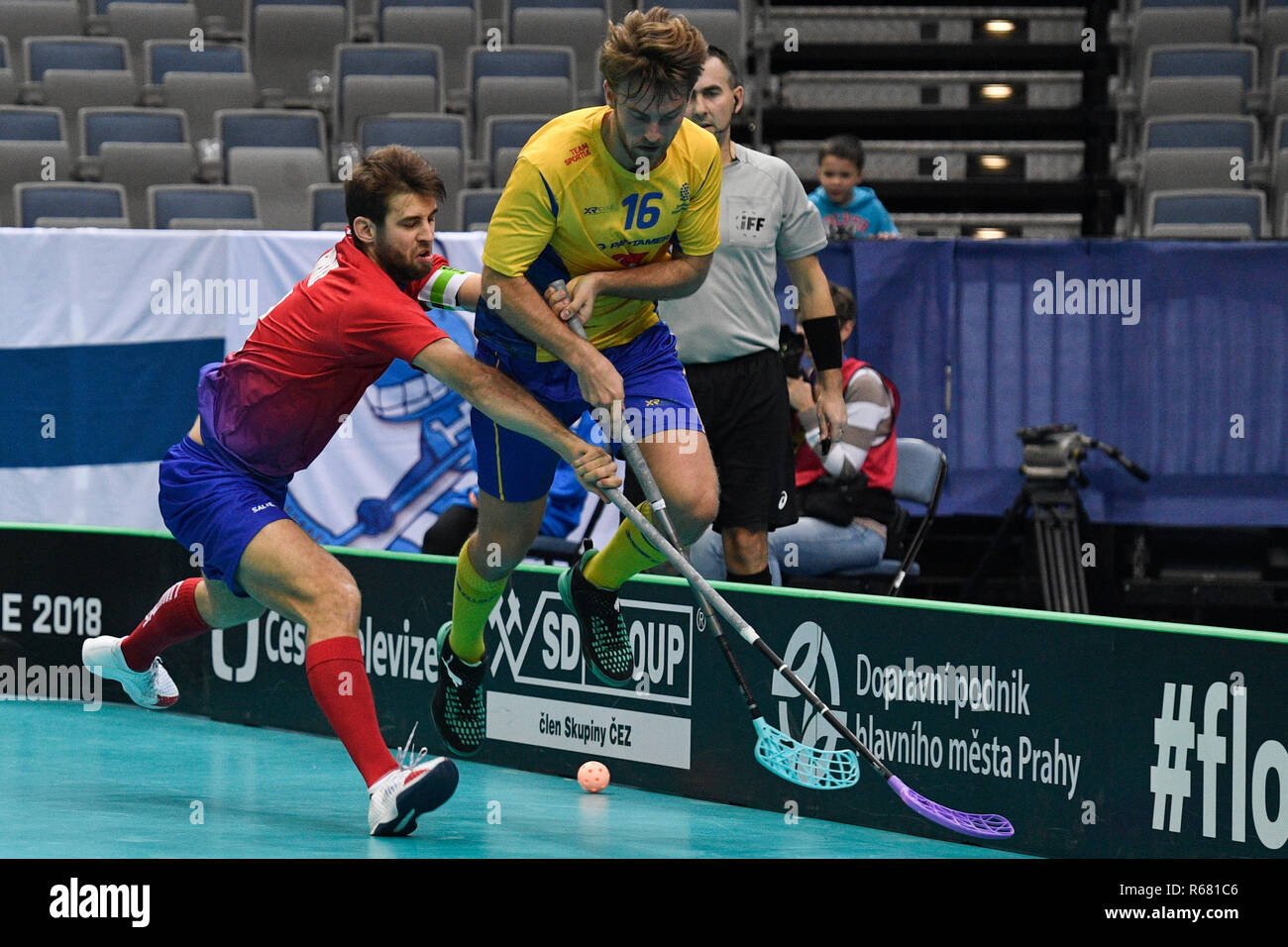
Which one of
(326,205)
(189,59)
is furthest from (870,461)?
(189,59)

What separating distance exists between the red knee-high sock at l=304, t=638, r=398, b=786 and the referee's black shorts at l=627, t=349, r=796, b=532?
62.8 inches

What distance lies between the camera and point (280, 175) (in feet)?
38.1

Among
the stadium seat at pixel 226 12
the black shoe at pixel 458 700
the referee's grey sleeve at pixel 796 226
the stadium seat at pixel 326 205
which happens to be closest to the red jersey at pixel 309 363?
the black shoe at pixel 458 700

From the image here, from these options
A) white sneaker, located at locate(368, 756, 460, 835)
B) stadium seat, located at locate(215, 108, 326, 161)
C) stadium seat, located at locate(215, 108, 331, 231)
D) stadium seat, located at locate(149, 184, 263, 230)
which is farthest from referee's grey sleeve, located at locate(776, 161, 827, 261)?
stadium seat, located at locate(215, 108, 326, 161)

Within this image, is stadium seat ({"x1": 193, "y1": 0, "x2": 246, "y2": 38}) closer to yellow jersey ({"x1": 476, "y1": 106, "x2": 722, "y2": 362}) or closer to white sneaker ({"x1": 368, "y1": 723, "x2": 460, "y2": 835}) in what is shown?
yellow jersey ({"x1": 476, "y1": 106, "x2": 722, "y2": 362})

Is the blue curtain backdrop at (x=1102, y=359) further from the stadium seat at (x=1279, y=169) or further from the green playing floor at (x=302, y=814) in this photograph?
the green playing floor at (x=302, y=814)

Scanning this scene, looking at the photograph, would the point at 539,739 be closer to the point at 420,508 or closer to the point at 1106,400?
the point at 420,508

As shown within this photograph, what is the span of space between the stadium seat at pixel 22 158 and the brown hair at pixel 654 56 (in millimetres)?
7821

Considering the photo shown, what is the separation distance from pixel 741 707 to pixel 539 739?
0.88m

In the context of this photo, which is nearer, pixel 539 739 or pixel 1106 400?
pixel 539 739

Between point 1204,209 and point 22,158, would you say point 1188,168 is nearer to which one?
point 1204,209

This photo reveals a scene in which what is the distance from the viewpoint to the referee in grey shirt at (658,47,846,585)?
245 inches

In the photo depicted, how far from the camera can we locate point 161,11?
1354 cm

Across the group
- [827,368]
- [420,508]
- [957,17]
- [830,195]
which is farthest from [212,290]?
[957,17]
